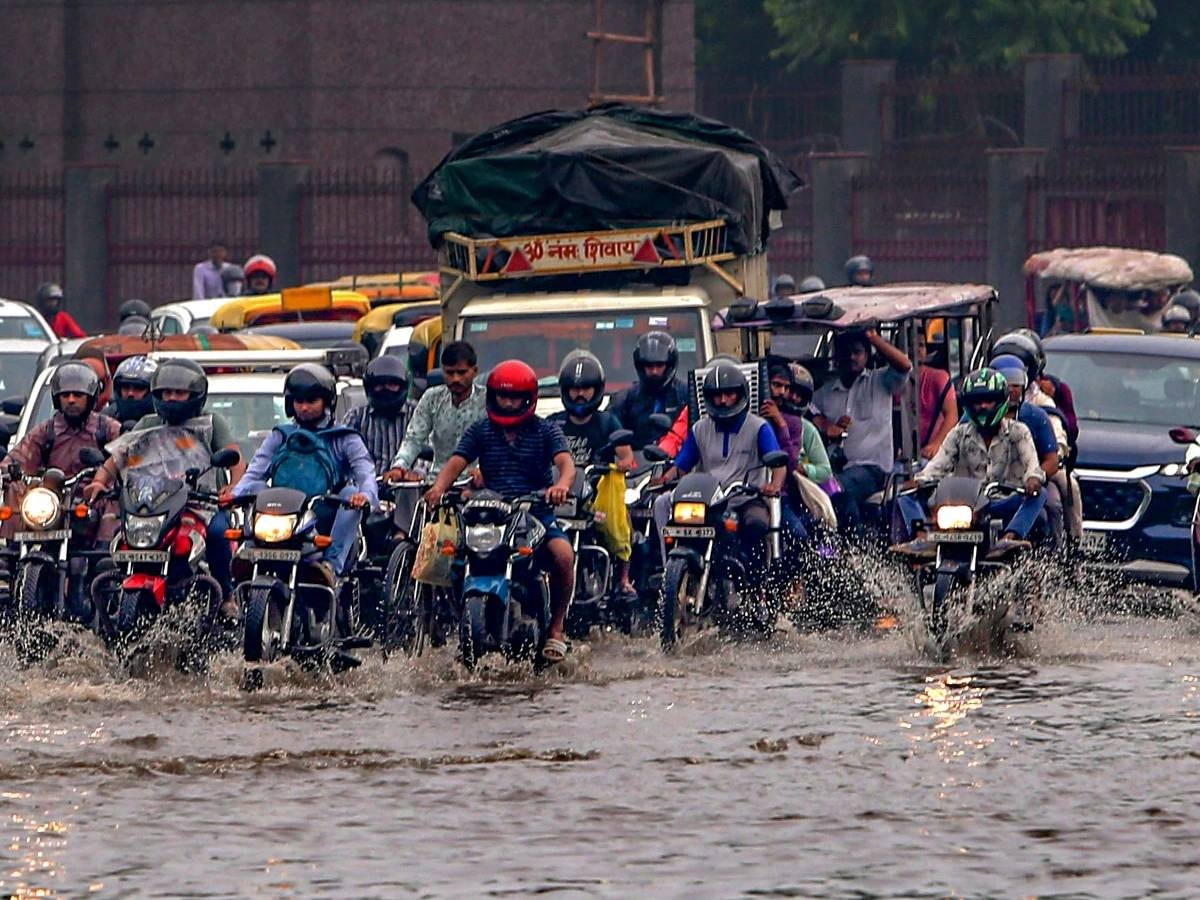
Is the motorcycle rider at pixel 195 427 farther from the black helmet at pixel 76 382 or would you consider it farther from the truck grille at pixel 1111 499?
the truck grille at pixel 1111 499

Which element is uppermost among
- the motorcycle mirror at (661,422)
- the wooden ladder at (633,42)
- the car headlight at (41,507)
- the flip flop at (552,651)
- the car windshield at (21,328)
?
the wooden ladder at (633,42)

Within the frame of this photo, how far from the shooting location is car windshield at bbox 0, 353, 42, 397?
898 inches

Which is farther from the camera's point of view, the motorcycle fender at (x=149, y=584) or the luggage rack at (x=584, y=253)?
the luggage rack at (x=584, y=253)

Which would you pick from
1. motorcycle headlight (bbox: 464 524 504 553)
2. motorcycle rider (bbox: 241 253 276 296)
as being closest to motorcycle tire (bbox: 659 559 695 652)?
motorcycle headlight (bbox: 464 524 504 553)

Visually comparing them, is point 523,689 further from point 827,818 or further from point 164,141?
point 164,141

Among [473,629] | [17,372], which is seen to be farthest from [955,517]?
[17,372]

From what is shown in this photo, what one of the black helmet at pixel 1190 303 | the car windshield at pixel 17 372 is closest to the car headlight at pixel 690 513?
the car windshield at pixel 17 372

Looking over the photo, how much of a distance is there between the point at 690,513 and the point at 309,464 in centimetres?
211

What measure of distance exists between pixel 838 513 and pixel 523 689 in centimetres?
386

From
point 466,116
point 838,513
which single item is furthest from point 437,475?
point 466,116

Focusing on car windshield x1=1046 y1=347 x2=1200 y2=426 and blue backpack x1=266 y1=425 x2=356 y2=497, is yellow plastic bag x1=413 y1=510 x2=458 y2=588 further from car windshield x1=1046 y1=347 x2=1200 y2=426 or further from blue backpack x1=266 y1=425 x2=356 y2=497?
car windshield x1=1046 y1=347 x2=1200 y2=426

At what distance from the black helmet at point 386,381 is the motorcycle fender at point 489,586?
2.29 m

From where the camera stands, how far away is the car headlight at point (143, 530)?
13.7m

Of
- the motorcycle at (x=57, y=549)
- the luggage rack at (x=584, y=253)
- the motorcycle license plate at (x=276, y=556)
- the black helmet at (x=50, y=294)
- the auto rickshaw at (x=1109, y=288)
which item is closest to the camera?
the motorcycle license plate at (x=276, y=556)
